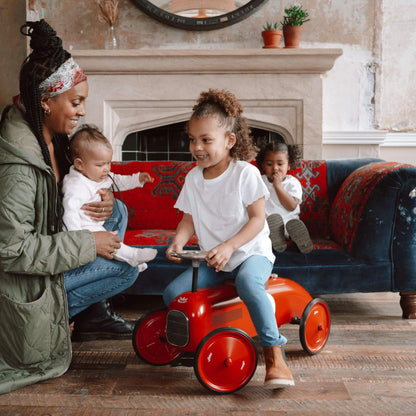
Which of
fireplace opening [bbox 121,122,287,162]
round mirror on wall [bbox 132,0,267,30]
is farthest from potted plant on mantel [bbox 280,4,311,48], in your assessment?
fireplace opening [bbox 121,122,287,162]

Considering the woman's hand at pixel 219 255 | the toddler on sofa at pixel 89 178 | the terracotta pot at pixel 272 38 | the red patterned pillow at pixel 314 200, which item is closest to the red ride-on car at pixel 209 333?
the woman's hand at pixel 219 255

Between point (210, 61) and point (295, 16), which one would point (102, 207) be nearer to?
point (210, 61)

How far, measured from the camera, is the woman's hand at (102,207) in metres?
1.70

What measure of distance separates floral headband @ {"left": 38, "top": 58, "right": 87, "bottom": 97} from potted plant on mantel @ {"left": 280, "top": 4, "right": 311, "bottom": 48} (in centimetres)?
227

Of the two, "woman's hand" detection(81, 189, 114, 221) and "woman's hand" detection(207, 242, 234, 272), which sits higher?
"woman's hand" detection(81, 189, 114, 221)

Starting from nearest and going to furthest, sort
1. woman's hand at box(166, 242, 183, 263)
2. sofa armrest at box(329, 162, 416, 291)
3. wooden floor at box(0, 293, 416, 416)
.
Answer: wooden floor at box(0, 293, 416, 416)
woman's hand at box(166, 242, 183, 263)
sofa armrest at box(329, 162, 416, 291)

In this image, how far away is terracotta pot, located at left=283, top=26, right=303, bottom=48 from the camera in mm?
3379

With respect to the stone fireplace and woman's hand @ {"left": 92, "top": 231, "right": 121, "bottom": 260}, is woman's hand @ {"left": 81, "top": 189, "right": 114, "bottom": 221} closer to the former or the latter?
woman's hand @ {"left": 92, "top": 231, "right": 121, "bottom": 260}

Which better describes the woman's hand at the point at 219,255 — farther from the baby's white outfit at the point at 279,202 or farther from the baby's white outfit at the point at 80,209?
the baby's white outfit at the point at 279,202

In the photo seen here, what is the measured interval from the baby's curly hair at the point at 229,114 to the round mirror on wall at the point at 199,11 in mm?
2214

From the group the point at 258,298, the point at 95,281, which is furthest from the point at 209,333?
the point at 95,281

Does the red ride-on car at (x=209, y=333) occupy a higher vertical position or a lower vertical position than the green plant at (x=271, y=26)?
lower

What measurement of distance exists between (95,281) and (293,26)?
99.8 inches

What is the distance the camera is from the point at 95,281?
1.69 metres
